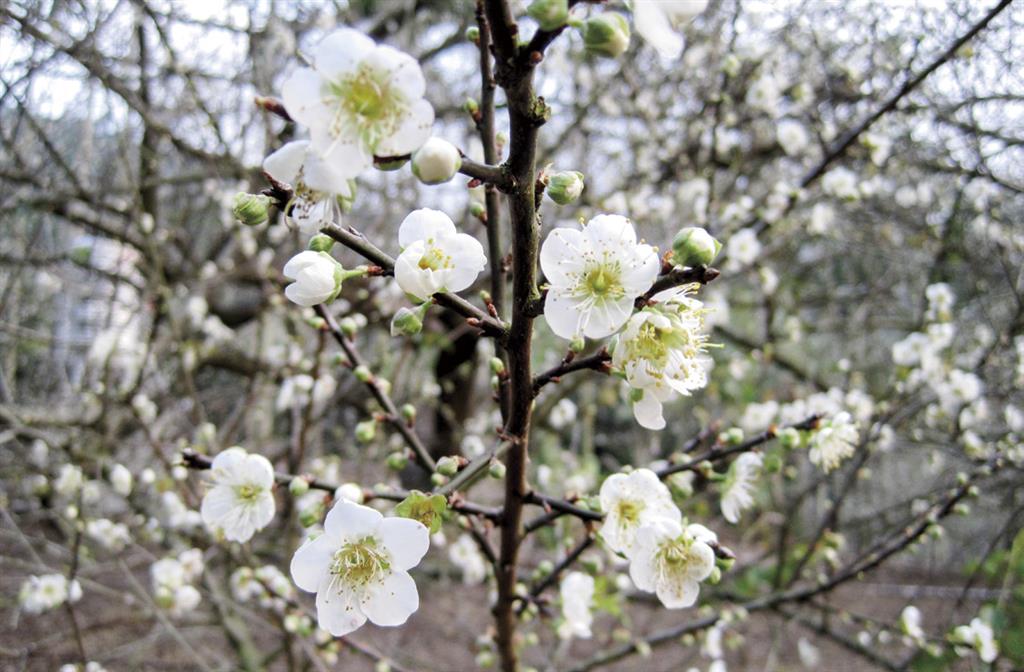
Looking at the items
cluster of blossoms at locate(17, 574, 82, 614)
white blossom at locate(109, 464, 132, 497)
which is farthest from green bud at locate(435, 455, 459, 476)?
cluster of blossoms at locate(17, 574, 82, 614)

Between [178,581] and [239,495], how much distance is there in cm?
163

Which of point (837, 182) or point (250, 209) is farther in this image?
point (837, 182)

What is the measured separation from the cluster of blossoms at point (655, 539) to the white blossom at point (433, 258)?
45 cm

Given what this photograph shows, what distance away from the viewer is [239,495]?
1205 millimetres

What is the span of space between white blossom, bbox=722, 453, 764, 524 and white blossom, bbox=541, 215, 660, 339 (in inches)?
25.9

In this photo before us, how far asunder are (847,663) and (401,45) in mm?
4913

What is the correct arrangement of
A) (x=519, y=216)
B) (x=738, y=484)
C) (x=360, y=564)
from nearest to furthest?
(x=519, y=216) → (x=360, y=564) → (x=738, y=484)

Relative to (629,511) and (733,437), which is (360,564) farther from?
(733,437)

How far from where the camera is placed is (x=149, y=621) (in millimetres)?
3707

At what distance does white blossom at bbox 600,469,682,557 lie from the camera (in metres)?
1.07

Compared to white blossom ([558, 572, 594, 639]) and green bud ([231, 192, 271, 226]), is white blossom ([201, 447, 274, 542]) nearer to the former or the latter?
green bud ([231, 192, 271, 226])

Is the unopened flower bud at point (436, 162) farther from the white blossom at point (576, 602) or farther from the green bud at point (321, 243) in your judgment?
the white blossom at point (576, 602)

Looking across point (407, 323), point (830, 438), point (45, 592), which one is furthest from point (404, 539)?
point (45, 592)

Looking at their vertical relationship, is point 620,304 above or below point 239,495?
above
